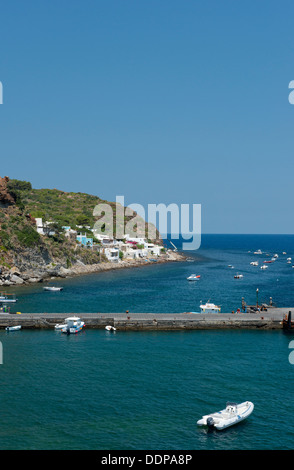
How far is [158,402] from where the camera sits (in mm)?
33469

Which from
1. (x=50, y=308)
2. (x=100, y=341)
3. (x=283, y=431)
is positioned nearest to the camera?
(x=283, y=431)

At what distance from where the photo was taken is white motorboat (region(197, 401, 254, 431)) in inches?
1155

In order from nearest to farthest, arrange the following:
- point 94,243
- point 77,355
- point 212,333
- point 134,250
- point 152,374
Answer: point 152,374, point 77,355, point 212,333, point 94,243, point 134,250

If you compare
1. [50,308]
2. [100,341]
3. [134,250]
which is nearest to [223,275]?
[134,250]

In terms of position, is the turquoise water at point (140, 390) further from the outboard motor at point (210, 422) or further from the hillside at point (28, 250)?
the hillside at point (28, 250)

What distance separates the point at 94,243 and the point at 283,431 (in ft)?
409

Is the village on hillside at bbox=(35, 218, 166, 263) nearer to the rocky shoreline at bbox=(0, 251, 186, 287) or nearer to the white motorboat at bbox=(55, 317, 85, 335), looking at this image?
the rocky shoreline at bbox=(0, 251, 186, 287)

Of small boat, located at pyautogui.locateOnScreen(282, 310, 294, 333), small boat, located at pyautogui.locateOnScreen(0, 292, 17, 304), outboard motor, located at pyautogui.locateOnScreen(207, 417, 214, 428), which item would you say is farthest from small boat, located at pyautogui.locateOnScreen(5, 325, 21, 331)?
small boat, located at pyautogui.locateOnScreen(282, 310, 294, 333)

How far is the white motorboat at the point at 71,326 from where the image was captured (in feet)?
182

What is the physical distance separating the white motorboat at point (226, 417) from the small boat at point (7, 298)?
5349 centimetres

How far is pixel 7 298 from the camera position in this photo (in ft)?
260

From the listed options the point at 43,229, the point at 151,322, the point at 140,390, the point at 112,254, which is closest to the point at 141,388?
the point at 140,390

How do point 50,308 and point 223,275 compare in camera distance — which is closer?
point 50,308
